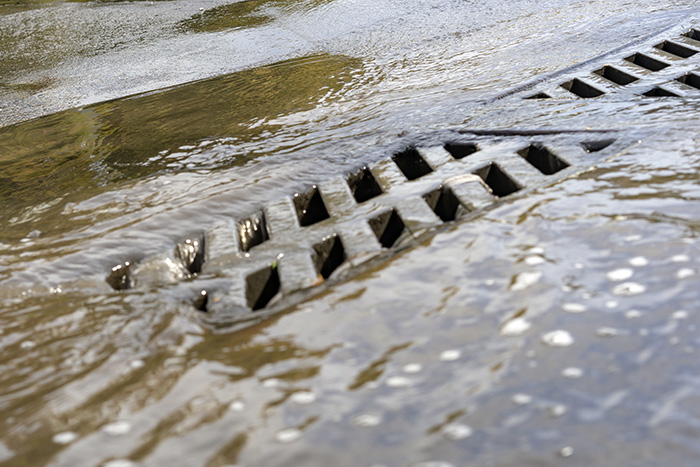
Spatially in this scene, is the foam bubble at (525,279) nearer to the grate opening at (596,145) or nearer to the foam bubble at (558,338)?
the foam bubble at (558,338)

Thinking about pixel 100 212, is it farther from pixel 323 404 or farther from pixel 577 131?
pixel 577 131

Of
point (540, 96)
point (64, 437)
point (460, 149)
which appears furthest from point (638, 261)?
point (540, 96)

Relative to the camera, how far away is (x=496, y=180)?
8.55 feet

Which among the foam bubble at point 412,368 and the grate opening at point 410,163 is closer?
A: the foam bubble at point 412,368

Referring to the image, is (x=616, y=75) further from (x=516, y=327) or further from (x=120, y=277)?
(x=120, y=277)

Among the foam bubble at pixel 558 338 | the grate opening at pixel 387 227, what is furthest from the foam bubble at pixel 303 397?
the grate opening at pixel 387 227

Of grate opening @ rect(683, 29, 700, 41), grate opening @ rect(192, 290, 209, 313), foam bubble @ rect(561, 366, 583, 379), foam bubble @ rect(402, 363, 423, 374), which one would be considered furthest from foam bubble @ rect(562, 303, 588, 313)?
grate opening @ rect(683, 29, 700, 41)

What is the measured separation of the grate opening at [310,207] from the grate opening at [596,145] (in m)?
1.16

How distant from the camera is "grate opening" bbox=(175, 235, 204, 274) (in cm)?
223

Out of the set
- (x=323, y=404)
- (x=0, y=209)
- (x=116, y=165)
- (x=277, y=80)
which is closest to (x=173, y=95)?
(x=277, y=80)

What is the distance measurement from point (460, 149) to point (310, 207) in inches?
31.8

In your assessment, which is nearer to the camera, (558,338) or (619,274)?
(558,338)

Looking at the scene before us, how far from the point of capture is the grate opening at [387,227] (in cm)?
231

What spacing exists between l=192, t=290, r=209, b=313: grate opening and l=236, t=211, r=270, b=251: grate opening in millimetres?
409
